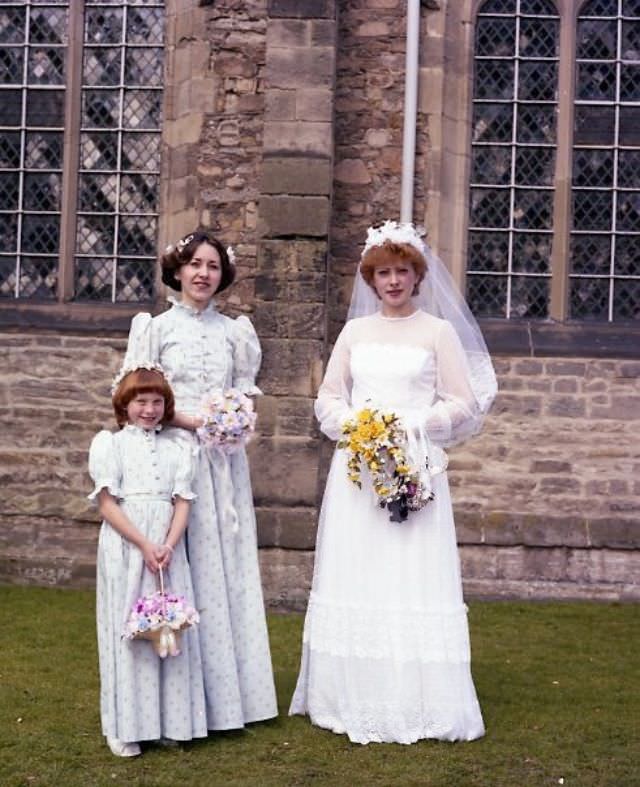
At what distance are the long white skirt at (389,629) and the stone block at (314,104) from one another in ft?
16.0

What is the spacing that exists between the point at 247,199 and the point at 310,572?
9.71ft

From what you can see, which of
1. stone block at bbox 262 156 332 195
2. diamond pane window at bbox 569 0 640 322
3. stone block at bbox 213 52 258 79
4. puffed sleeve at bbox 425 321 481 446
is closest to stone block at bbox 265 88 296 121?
stone block at bbox 262 156 332 195

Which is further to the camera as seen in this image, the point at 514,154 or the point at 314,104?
the point at 514,154

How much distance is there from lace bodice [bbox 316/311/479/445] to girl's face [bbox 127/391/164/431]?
830 mm

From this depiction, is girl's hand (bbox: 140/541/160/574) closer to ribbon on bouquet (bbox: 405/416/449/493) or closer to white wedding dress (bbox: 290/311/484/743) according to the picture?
white wedding dress (bbox: 290/311/484/743)

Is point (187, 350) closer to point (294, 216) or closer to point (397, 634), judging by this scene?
point (397, 634)

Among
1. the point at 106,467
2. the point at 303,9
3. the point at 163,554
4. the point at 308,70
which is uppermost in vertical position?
the point at 303,9

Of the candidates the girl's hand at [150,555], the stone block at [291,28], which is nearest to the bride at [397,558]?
the girl's hand at [150,555]

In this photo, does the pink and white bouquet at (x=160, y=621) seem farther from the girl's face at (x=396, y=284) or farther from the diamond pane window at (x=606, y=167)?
the diamond pane window at (x=606, y=167)

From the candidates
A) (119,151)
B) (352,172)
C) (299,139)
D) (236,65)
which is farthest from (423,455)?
(119,151)

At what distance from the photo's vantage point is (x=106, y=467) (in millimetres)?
5801

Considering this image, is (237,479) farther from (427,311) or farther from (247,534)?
(427,311)

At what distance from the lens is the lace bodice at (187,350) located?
6109mm

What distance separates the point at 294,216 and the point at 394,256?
14.2 feet
